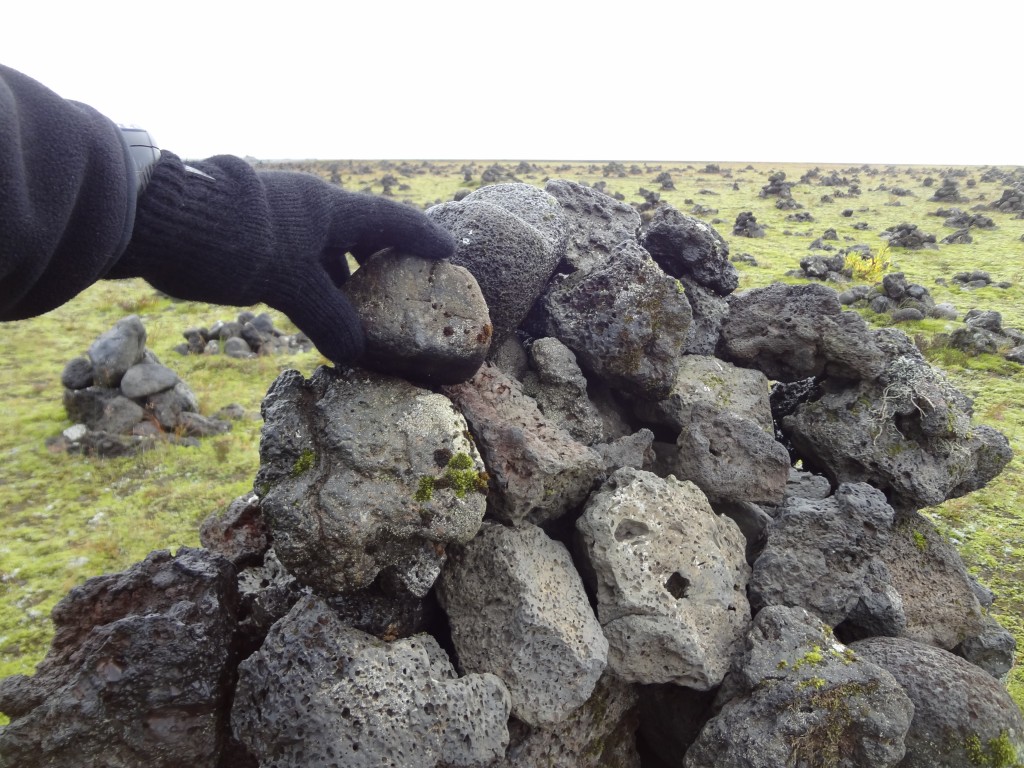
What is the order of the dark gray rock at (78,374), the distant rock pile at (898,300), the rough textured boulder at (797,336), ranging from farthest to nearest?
the distant rock pile at (898,300) < the dark gray rock at (78,374) < the rough textured boulder at (797,336)

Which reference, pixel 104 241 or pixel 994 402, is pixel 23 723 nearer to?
pixel 104 241

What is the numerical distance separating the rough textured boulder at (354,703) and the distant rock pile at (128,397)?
7719mm

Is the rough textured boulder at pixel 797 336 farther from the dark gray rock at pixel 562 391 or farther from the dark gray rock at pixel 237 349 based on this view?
the dark gray rock at pixel 237 349

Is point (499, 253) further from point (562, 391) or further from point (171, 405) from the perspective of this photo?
point (171, 405)

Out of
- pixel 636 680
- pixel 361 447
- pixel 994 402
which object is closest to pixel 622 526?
pixel 636 680

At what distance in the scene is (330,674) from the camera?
288 centimetres

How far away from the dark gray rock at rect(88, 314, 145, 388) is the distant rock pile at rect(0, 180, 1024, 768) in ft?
24.6

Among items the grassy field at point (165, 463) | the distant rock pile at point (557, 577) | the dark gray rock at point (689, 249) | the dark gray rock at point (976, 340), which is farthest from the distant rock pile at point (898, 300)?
the dark gray rock at point (689, 249)

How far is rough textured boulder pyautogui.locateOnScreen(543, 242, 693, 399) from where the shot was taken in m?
4.37

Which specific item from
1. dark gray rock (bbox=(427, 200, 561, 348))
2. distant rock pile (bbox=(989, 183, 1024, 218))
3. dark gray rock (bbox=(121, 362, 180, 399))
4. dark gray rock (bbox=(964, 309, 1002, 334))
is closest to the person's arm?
dark gray rock (bbox=(427, 200, 561, 348))

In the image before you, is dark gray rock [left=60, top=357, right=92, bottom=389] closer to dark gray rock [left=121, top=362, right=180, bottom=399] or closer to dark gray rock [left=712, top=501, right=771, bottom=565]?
dark gray rock [left=121, top=362, right=180, bottom=399]

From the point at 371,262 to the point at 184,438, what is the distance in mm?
7604

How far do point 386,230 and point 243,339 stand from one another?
12066mm

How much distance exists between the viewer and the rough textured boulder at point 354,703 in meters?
2.78
